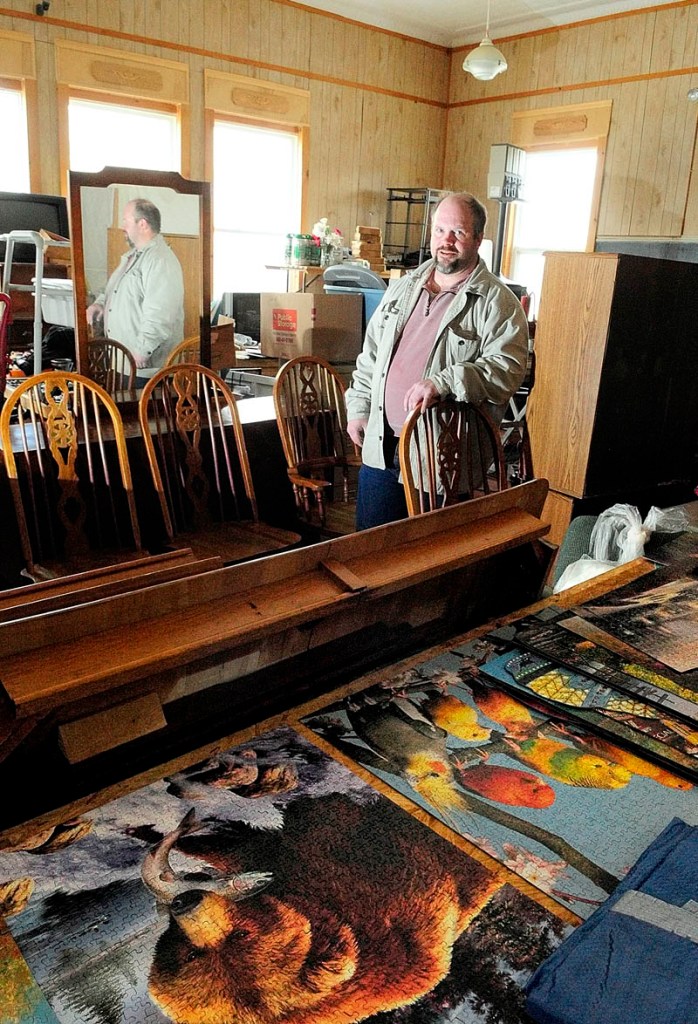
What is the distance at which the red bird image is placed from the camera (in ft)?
3.02

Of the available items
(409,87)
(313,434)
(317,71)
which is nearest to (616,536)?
(313,434)

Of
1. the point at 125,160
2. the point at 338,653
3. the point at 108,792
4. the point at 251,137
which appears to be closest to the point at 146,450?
the point at 338,653

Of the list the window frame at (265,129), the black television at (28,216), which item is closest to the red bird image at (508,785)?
the black television at (28,216)

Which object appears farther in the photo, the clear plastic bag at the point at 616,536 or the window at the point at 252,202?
the window at the point at 252,202

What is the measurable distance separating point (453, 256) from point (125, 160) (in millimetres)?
5226

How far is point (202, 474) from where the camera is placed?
2545 millimetres

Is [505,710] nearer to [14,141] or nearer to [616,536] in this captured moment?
[616,536]

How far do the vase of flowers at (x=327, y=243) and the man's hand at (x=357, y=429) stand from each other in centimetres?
476

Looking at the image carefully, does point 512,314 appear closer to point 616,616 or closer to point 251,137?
point 616,616

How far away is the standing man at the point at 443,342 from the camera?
7.20 ft

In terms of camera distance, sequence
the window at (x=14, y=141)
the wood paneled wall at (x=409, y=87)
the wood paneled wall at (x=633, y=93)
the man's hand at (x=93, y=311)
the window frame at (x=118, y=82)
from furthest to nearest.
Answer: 1. the wood paneled wall at (x=633, y=93)
2. the wood paneled wall at (x=409, y=87)
3. the window frame at (x=118, y=82)
4. the window at (x=14, y=141)
5. the man's hand at (x=93, y=311)

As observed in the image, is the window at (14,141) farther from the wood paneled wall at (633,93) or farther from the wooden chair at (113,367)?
the wood paneled wall at (633,93)

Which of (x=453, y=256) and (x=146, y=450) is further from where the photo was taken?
(x=146, y=450)

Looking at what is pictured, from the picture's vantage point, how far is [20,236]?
3.62m
